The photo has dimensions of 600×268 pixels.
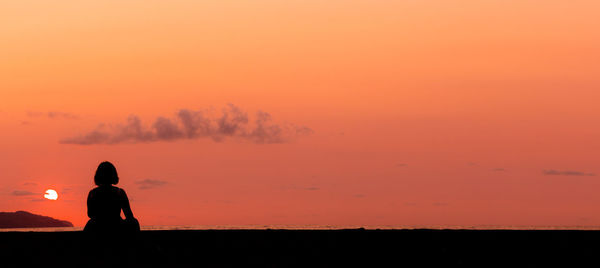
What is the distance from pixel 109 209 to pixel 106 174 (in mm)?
855

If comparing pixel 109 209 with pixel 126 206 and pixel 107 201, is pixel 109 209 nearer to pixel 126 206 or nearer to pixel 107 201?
pixel 107 201

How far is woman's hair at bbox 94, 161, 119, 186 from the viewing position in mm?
17609
